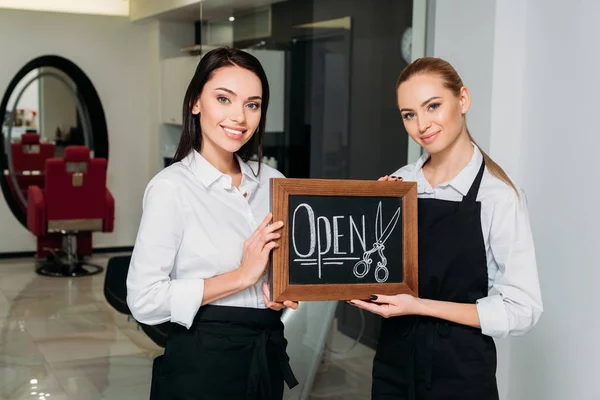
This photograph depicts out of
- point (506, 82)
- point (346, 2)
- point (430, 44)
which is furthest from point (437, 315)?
point (346, 2)

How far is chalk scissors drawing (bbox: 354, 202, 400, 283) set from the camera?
73.9 inches

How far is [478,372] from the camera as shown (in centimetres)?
194

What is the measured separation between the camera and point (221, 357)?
188cm

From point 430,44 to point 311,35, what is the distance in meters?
0.95

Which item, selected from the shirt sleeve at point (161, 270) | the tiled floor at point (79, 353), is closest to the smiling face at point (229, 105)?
the shirt sleeve at point (161, 270)

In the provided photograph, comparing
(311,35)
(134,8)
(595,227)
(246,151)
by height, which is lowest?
(595,227)

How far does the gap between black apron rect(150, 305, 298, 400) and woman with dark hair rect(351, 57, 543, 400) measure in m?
0.26

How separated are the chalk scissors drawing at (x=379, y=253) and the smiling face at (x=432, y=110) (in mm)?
206

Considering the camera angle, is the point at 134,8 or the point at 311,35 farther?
the point at 134,8

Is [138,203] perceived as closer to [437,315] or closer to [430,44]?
[430,44]

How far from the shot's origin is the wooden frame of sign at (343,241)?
1.80 m

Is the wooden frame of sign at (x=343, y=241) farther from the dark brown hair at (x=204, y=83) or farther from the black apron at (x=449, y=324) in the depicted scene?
the dark brown hair at (x=204, y=83)

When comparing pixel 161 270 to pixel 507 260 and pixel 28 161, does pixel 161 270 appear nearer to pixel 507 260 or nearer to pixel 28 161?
pixel 507 260

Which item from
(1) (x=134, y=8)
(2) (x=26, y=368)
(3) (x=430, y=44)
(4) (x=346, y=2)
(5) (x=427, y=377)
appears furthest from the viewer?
(1) (x=134, y=8)
